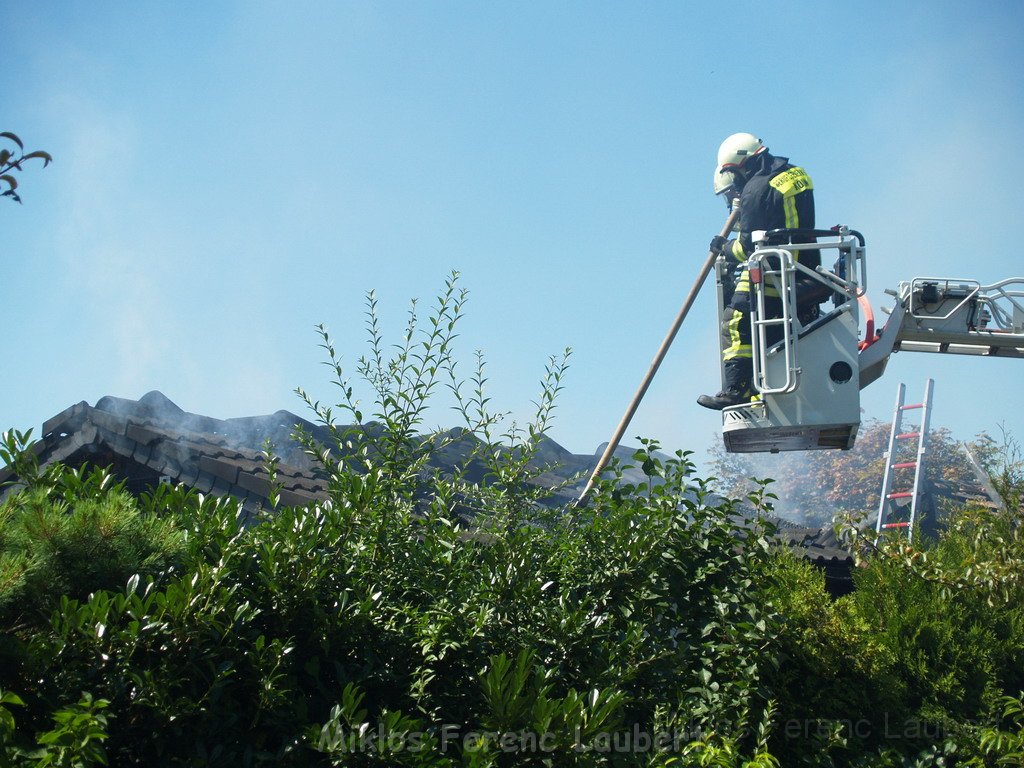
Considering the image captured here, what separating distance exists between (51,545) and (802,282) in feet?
16.6

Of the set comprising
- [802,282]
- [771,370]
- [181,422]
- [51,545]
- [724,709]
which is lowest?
[724,709]

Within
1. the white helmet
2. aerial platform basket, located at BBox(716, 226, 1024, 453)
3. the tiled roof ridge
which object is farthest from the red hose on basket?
the tiled roof ridge

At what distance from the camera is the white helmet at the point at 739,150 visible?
23.9 ft

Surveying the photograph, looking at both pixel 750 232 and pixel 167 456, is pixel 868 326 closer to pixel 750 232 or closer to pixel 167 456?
pixel 750 232

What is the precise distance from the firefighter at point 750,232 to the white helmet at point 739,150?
87 mm

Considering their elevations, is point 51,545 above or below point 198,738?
above

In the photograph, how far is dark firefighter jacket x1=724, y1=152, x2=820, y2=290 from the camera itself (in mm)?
6730

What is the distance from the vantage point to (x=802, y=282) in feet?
21.7

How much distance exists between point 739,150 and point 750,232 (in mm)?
822

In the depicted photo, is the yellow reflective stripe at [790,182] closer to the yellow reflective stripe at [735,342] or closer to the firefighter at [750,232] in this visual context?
the firefighter at [750,232]

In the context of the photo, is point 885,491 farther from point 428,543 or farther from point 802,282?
point 428,543

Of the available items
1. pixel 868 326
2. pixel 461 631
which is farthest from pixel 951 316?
pixel 461 631

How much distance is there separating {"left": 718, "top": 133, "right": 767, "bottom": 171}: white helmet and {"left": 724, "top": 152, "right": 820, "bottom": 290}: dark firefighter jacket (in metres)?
0.38

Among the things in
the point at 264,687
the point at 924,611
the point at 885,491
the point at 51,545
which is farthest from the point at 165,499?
the point at 885,491
